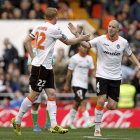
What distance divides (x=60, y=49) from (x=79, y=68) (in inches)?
238

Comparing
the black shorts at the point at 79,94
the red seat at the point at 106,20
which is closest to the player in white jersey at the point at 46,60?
the black shorts at the point at 79,94

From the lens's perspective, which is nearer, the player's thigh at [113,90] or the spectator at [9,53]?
the player's thigh at [113,90]

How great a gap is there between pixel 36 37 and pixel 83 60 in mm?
4767

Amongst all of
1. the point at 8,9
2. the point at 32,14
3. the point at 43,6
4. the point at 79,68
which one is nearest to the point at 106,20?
the point at 43,6

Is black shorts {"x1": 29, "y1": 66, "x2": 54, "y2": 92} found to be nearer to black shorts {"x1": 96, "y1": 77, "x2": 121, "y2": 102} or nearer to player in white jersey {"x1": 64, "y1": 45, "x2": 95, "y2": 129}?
black shorts {"x1": 96, "y1": 77, "x2": 121, "y2": 102}

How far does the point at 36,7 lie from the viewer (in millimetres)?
23766

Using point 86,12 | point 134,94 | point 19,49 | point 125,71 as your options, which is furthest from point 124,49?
point 86,12

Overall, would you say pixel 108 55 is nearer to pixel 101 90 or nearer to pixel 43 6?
pixel 101 90

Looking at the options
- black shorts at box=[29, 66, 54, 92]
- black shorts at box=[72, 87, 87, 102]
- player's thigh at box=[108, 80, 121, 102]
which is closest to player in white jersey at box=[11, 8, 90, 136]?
black shorts at box=[29, 66, 54, 92]

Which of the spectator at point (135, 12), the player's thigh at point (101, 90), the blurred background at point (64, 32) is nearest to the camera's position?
the player's thigh at point (101, 90)

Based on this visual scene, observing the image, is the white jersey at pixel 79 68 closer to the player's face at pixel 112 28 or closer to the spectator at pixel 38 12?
the player's face at pixel 112 28

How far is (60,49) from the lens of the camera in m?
21.5

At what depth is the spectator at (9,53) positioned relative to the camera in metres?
21.6

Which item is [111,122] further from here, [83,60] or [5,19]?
[5,19]
